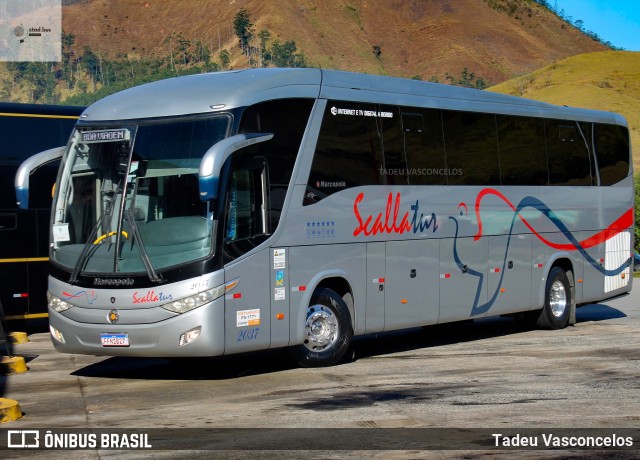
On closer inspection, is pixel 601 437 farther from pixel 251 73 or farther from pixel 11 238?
pixel 11 238

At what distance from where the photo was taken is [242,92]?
13.1 meters

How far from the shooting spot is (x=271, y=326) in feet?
43.4

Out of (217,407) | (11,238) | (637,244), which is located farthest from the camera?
(637,244)

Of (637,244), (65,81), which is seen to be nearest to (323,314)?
(637,244)

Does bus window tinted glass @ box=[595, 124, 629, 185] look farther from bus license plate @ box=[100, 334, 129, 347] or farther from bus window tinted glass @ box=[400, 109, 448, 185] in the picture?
bus license plate @ box=[100, 334, 129, 347]

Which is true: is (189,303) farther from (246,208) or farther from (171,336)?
(246,208)

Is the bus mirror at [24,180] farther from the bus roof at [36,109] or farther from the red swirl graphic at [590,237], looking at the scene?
the red swirl graphic at [590,237]

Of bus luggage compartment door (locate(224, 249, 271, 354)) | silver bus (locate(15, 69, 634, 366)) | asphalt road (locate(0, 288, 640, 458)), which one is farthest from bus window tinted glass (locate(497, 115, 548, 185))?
bus luggage compartment door (locate(224, 249, 271, 354))

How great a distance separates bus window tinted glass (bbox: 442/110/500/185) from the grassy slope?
109928 millimetres

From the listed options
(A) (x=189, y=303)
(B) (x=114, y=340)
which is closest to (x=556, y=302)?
(A) (x=189, y=303)

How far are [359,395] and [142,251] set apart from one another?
291cm

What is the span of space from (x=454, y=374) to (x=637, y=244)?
70330mm

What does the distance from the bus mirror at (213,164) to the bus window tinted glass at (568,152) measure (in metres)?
8.10

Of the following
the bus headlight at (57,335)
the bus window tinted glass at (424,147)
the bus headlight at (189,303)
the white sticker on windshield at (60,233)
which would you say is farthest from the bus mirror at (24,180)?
the bus window tinted glass at (424,147)
